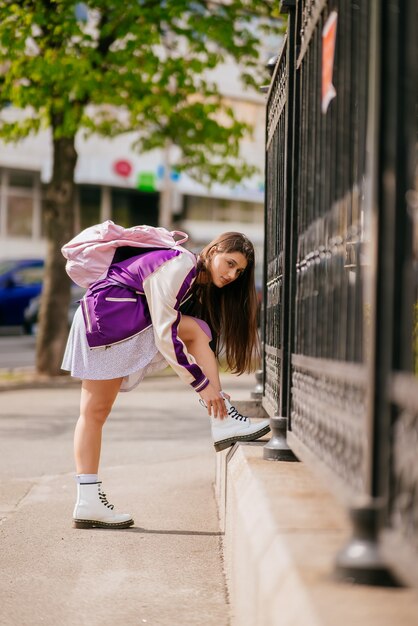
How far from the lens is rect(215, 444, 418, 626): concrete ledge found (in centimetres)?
199

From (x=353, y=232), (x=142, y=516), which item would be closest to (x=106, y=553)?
(x=142, y=516)

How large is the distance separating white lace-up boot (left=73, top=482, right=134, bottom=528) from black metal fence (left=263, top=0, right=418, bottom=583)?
3.99ft

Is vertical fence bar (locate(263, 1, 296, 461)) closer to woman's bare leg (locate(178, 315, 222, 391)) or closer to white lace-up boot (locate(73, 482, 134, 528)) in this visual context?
woman's bare leg (locate(178, 315, 222, 391))

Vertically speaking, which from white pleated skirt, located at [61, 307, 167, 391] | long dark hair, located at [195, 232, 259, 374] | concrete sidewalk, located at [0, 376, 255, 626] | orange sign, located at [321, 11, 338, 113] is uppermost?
orange sign, located at [321, 11, 338, 113]

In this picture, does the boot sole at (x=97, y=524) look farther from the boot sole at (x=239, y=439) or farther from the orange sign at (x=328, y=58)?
the orange sign at (x=328, y=58)

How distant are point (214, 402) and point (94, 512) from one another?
818 mm

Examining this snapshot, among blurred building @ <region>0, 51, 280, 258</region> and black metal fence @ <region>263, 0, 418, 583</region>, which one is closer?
black metal fence @ <region>263, 0, 418, 583</region>

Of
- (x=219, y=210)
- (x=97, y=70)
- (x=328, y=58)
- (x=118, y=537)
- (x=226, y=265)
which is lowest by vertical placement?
(x=118, y=537)

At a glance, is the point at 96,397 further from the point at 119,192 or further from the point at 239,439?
the point at 119,192

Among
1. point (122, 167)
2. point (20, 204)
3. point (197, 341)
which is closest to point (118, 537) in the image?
point (197, 341)

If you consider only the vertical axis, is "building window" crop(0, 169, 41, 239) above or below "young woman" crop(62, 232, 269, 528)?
above

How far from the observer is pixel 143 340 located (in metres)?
4.82

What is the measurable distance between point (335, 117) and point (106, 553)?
227 cm

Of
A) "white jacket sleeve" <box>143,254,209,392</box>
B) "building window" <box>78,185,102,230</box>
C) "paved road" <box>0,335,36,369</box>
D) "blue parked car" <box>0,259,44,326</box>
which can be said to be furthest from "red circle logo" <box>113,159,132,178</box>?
"white jacket sleeve" <box>143,254,209,392</box>
